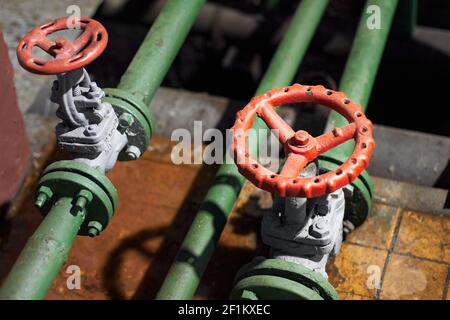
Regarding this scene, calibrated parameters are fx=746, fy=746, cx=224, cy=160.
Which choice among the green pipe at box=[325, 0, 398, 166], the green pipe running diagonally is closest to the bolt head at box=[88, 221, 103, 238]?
the green pipe running diagonally

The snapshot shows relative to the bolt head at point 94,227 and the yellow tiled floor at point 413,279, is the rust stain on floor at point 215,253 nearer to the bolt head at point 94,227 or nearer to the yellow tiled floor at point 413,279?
the yellow tiled floor at point 413,279

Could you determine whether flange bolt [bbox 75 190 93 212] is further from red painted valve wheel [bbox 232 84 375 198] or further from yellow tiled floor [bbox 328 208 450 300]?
yellow tiled floor [bbox 328 208 450 300]

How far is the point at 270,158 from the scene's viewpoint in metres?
3.74

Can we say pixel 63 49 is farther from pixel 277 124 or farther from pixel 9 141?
pixel 9 141

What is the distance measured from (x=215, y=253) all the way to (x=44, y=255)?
1146 millimetres

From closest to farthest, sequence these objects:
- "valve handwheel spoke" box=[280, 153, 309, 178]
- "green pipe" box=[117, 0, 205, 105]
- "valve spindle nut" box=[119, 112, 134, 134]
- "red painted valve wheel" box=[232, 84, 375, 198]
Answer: "red painted valve wheel" box=[232, 84, 375, 198]
"valve handwheel spoke" box=[280, 153, 309, 178]
"valve spindle nut" box=[119, 112, 134, 134]
"green pipe" box=[117, 0, 205, 105]

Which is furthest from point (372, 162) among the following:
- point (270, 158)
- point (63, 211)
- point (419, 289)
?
point (63, 211)

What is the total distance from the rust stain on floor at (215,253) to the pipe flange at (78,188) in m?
0.75

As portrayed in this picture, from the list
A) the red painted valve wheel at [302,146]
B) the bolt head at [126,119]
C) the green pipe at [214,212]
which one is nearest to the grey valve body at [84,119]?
the bolt head at [126,119]

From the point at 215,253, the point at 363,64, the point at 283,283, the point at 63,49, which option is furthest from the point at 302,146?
the point at 215,253

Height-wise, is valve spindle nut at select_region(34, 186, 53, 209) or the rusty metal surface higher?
valve spindle nut at select_region(34, 186, 53, 209)

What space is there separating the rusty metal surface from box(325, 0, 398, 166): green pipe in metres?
1.51

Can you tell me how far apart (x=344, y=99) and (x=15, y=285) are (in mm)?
1266

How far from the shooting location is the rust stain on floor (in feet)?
10.7
